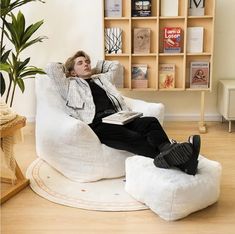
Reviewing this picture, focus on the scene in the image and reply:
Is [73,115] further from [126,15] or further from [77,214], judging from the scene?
[126,15]

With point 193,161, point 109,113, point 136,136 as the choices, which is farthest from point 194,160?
point 109,113

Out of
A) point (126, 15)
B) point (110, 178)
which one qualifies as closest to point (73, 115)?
point (110, 178)

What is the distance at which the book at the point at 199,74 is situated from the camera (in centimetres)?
403

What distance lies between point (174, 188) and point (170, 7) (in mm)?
2248

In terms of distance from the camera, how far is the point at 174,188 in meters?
2.27

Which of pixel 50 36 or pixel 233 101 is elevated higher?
pixel 50 36

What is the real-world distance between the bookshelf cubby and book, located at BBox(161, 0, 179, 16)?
41 mm

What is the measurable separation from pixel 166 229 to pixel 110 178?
2.46ft

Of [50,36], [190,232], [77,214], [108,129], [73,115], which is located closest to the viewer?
[190,232]

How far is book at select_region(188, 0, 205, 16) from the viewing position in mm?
3901

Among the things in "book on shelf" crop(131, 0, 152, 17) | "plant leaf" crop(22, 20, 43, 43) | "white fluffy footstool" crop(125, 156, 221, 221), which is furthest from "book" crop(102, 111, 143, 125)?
"book on shelf" crop(131, 0, 152, 17)

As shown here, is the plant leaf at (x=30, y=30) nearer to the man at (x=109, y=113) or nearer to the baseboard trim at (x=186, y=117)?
the man at (x=109, y=113)

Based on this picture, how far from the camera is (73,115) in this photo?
3090mm

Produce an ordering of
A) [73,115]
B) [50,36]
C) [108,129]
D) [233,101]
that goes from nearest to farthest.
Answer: [108,129] < [73,115] < [233,101] < [50,36]
